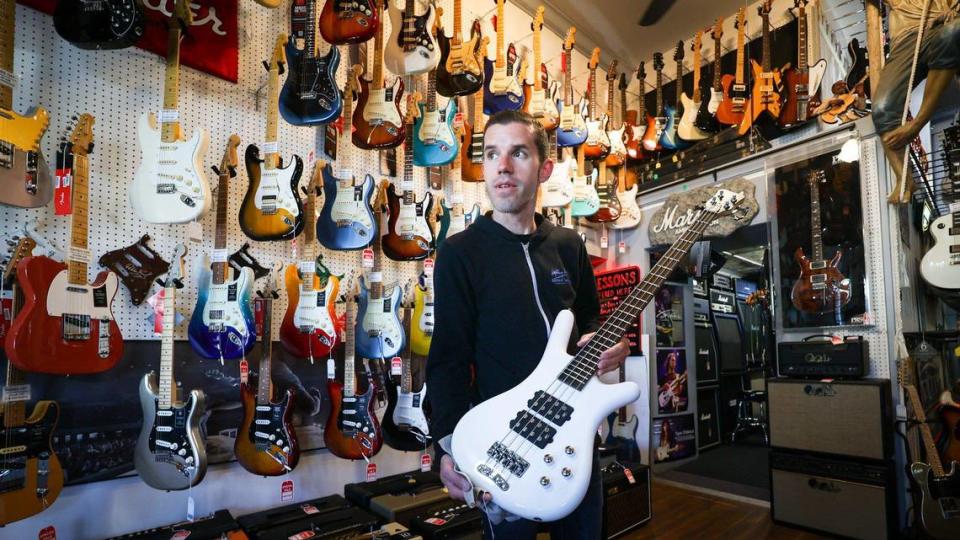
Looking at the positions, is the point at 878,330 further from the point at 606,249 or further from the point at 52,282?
the point at 52,282

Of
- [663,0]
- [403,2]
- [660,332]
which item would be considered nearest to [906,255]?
[660,332]

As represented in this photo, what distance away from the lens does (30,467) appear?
1.54 meters

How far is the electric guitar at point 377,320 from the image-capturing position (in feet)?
7.73

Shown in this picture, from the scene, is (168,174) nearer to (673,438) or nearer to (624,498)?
(624,498)

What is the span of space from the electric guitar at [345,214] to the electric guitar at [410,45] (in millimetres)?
666

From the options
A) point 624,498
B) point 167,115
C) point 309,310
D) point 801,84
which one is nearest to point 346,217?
point 309,310

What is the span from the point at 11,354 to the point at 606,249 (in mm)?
4050

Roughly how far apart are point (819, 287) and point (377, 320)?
290cm

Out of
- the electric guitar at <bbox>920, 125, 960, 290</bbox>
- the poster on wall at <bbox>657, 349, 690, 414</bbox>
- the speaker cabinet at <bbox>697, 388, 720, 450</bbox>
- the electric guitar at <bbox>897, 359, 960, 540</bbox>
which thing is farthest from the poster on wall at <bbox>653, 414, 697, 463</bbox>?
the electric guitar at <bbox>920, 125, 960, 290</bbox>

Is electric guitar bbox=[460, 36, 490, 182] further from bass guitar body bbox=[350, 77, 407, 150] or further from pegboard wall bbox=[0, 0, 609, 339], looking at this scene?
pegboard wall bbox=[0, 0, 609, 339]

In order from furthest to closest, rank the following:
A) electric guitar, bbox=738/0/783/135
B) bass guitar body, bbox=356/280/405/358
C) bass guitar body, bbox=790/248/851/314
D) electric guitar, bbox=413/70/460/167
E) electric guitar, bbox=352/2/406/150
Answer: electric guitar, bbox=738/0/783/135 → bass guitar body, bbox=790/248/851/314 → electric guitar, bbox=413/70/460/167 → electric guitar, bbox=352/2/406/150 → bass guitar body, bbox=356/280/405/358

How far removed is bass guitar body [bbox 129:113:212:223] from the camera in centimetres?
182

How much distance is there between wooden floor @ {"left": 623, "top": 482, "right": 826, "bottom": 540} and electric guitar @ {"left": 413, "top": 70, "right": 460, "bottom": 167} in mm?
2437

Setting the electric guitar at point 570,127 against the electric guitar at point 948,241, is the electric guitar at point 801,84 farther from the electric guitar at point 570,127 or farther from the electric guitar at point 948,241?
the electric guitar at point 570,127
